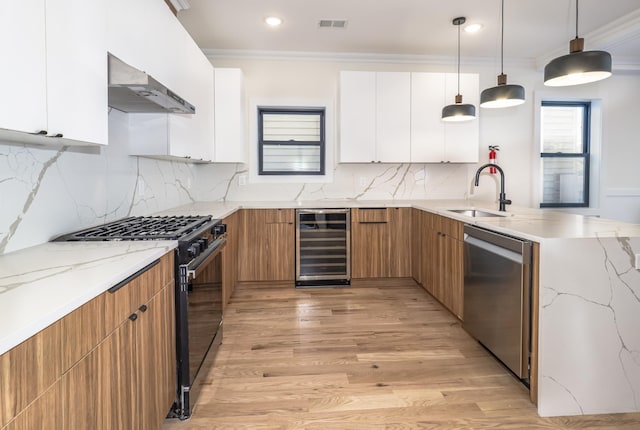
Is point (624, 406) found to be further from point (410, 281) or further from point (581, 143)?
point (581, 143)

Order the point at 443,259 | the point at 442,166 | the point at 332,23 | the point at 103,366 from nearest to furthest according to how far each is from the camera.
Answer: the point at 103,366
the point at 443,259
the point at 332,23
the point at 442,166

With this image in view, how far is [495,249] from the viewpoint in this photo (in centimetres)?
225

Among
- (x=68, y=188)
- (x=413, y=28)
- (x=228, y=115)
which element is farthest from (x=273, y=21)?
(x=68, y=188)

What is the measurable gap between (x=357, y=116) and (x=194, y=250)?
283 centimetres

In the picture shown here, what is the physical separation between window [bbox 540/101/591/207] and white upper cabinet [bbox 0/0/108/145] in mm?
4872

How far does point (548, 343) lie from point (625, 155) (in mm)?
4081

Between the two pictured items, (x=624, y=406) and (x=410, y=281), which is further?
(x=410, y=281)

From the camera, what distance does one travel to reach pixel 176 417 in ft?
6.02

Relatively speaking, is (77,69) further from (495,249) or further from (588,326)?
(588,326)

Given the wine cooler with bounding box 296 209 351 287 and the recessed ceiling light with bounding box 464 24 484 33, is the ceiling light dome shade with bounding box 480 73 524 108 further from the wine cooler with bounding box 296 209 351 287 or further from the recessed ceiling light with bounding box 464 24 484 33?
the wine cooler with bounding box 296 209 351 287

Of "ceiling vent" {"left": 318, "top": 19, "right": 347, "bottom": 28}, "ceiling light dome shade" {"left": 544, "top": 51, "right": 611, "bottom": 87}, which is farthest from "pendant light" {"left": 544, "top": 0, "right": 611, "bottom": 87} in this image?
"ceiling vent" {"left": 318, "top": 19, "right": 347, "bottom": 28}

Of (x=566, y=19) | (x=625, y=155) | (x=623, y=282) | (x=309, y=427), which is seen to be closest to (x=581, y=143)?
(x=625, y=155)

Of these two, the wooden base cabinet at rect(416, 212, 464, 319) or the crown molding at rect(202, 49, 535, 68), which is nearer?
the wooden base cabinet at rect(416, 212, 464, 319)

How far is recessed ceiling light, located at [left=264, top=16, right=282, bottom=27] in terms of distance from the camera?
3.38 metres
